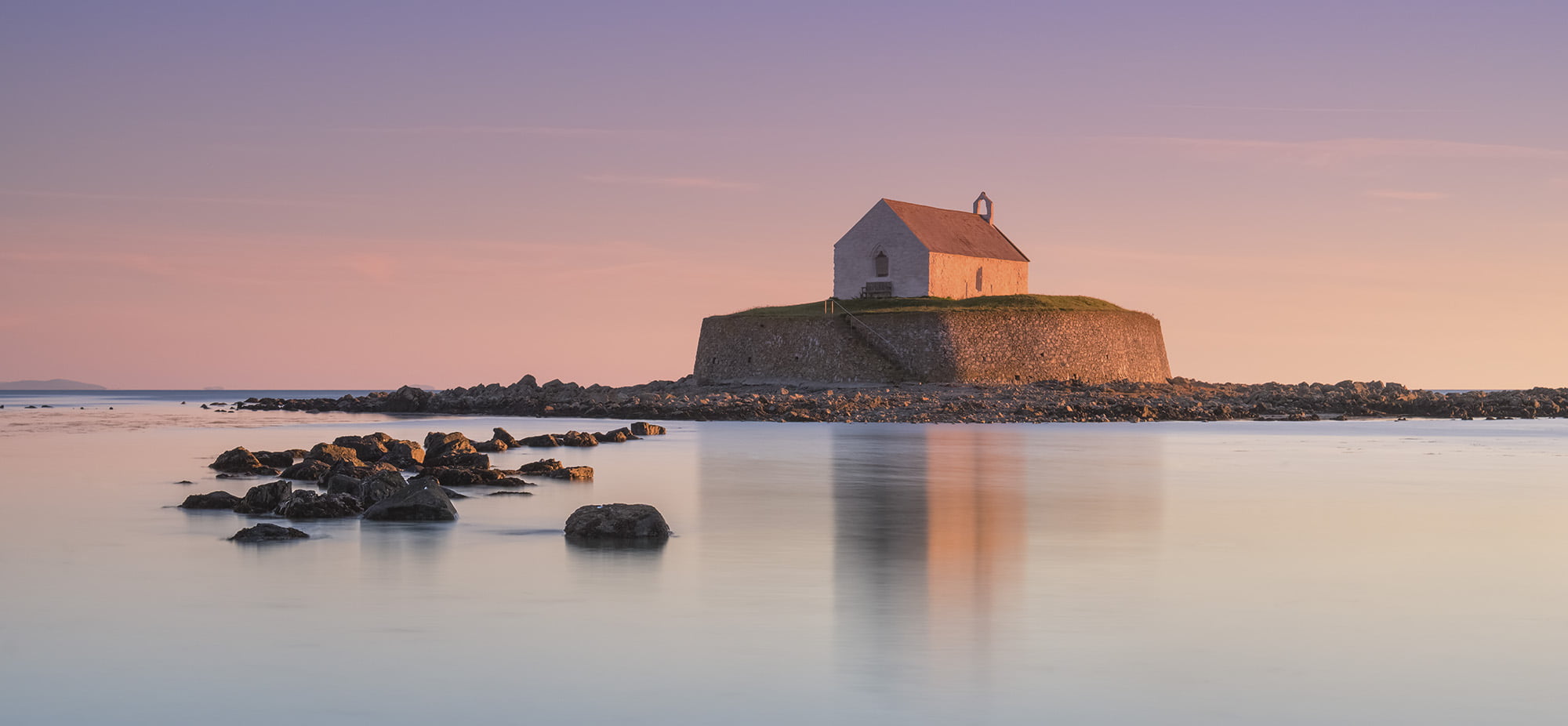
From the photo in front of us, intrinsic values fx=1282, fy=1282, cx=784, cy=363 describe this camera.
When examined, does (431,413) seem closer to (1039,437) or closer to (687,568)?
(1039,437)

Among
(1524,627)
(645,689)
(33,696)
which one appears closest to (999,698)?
(645,689)

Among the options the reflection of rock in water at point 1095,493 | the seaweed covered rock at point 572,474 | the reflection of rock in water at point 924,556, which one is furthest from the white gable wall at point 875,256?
the seaweed covered rock at point 572,474

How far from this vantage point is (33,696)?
5.69 meters

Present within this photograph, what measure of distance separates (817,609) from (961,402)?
33.7 metres

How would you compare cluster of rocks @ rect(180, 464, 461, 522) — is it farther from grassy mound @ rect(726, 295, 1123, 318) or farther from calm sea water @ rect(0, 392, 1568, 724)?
grassy mound @ rect(726, 295, 1123, 318)

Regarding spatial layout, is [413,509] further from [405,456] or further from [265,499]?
[405,456]

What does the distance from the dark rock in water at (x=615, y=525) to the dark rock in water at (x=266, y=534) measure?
2.26m

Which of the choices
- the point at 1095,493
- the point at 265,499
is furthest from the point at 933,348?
the point at 265,499

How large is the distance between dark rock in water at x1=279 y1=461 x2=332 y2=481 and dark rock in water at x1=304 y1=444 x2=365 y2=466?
1.24ft

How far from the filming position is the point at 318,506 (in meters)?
12.3

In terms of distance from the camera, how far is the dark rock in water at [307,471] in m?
16.6

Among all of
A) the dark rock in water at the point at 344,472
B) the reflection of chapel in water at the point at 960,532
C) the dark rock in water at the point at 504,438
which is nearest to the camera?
the reflection of chapel in water at the point at 960,532

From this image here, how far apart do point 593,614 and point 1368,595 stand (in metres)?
5.03

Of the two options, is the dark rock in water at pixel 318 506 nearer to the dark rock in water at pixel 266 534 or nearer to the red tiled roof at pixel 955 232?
the dark rock in water at pixel 266 534
